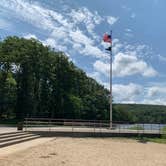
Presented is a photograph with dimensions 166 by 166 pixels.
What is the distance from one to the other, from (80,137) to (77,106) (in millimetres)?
33543

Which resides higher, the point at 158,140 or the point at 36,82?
the point at 36,82

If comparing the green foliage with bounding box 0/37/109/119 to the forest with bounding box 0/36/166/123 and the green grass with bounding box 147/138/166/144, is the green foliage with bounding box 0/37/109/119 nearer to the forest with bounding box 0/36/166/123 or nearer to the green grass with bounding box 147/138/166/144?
the forest with bounding box 0/36/166/123

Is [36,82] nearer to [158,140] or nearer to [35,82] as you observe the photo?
[35,82]

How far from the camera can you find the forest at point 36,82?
55250 mm

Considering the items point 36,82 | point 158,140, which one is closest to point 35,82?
point 36,82

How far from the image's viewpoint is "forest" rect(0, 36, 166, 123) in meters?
55.2

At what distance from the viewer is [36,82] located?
200ft

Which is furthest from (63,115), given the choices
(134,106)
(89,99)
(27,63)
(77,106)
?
(134,106)

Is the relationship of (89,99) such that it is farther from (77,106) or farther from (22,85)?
(22,85)

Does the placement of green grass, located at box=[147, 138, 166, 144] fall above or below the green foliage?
below

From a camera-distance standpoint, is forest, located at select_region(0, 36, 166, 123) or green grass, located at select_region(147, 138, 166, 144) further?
forest, located at select_region(0, 36, 166, 123)

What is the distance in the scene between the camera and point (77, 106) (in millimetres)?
64562

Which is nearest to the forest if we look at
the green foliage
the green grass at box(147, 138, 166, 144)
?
the green foliage

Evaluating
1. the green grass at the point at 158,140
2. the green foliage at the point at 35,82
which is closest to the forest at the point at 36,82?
the green foliage at the point at 35,82
